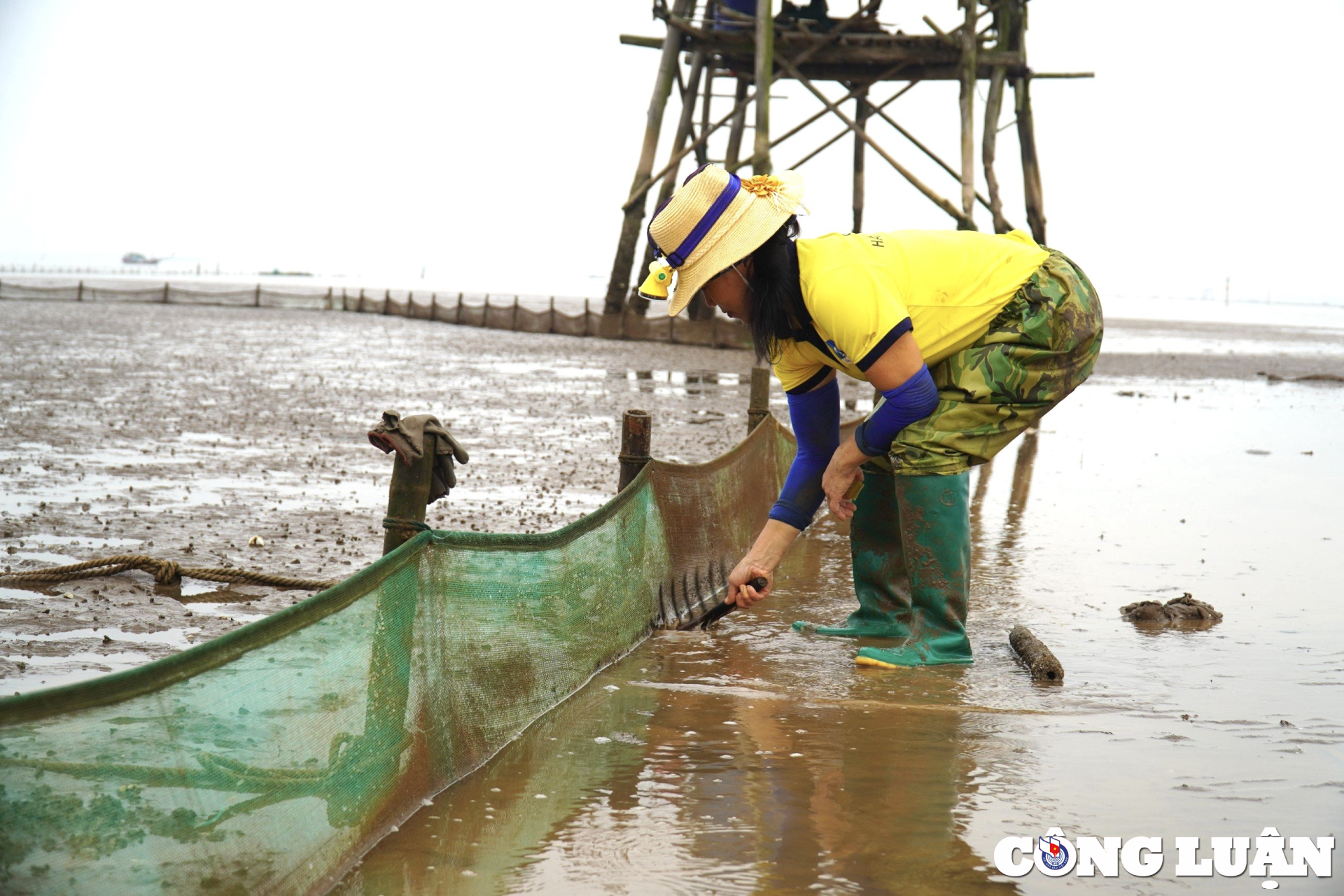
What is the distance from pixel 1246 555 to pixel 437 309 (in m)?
31.1

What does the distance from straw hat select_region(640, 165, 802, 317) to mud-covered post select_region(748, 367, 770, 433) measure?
337cm

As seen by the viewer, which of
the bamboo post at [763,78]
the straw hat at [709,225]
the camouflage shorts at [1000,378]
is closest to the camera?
the straw hat at [709,225]

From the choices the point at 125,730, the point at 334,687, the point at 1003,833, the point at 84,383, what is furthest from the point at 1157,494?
the point at 84,383

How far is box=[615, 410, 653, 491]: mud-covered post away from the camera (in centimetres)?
482

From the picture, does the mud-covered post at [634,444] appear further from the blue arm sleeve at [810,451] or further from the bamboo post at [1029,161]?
the bamboo post at [1029,161]

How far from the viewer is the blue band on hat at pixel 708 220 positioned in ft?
12.1

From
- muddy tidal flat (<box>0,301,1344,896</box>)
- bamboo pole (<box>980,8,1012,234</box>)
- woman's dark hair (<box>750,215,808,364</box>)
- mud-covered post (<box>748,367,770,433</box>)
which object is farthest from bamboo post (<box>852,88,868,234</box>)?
woman's dark hair (<box>750,215,808,364</box>)

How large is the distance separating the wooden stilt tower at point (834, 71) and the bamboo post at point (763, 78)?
0.02 m

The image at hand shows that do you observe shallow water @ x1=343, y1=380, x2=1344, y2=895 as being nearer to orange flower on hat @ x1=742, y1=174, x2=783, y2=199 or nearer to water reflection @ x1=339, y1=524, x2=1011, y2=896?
water reflection @ x1=339, y1=524, x2=1011, y2=896

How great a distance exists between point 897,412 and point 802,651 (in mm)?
1172

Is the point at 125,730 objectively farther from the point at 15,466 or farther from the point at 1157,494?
the point at 1157,494

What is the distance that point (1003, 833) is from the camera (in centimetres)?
296

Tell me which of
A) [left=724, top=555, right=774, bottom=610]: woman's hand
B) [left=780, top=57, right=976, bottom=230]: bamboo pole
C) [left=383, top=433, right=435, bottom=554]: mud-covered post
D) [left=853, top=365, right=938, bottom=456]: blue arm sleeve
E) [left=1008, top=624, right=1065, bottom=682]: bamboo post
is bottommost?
[left=1008, top=624, right=1065, bottom=682]: bamboo post

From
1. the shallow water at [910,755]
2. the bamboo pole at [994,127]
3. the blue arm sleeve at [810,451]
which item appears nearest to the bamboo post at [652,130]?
the bamboo pole at [994,127]
